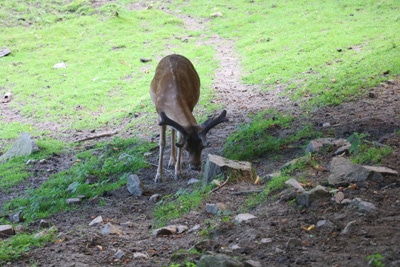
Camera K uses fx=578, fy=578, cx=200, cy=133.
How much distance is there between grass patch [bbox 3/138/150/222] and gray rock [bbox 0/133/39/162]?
1.08m

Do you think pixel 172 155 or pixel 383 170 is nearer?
pixel 383 170

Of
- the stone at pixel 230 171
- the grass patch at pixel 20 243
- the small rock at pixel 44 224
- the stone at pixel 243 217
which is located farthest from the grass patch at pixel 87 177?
the stone at pixel 243 217

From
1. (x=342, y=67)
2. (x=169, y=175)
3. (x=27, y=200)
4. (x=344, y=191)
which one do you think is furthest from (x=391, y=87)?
(x=27, y=200)

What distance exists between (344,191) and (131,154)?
450 cm

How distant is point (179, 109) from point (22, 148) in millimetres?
4023

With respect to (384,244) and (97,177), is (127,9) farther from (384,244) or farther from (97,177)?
(384,244)

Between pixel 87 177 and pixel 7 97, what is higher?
pixel 87 177

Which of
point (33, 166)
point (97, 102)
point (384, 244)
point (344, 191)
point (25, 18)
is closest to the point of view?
point (384, 244)

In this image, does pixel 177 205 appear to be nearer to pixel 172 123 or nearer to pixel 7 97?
pixel 172 123

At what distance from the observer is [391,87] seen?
31.3ft

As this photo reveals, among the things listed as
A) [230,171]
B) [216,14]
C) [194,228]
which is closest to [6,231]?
[194,228]

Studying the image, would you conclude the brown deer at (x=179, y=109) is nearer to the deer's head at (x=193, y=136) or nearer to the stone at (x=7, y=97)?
the deer's head at (x=193, y=136)

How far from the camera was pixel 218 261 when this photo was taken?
388 cm

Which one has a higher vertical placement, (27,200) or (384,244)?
(384,244)
